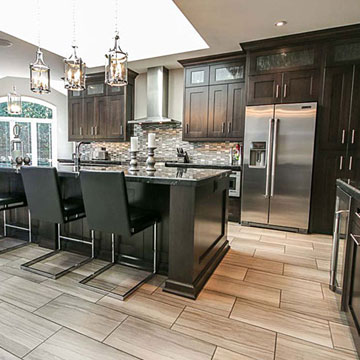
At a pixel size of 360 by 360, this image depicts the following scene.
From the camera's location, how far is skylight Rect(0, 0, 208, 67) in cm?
357

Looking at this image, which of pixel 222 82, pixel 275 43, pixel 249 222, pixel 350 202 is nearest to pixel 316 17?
pixel 275 43

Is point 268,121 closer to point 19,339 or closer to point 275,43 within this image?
point 275,43

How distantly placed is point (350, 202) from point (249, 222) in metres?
2.47

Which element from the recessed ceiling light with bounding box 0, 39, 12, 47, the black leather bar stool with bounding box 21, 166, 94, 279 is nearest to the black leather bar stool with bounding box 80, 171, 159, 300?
the black leather bar stool with bounding box 21, 166, 94, 279

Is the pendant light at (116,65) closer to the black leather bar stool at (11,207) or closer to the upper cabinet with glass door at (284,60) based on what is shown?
the black leather bar stool at (11,207)

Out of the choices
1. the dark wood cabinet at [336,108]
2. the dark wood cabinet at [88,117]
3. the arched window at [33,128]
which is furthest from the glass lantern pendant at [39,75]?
the arched window at [33,128]

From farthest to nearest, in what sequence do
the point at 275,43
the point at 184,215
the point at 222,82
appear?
the point at 222,82, the point at 275,43, the point at 184,215

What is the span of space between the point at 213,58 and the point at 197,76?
402 millimetres

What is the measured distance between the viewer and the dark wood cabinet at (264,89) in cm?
374

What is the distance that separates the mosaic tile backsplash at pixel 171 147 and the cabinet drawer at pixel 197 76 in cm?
95

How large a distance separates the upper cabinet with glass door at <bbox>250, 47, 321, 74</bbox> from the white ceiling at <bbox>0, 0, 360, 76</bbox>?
0.96ft

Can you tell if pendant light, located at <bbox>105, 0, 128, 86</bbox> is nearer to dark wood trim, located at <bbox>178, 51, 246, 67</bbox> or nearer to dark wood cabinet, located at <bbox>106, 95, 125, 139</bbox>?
dark wood trim, located at <bbox>178, 51, 246, 67</bbox>

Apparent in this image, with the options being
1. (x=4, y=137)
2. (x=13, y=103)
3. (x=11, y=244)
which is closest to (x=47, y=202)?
(x=11, y=244)

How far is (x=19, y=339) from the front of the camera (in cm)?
150
